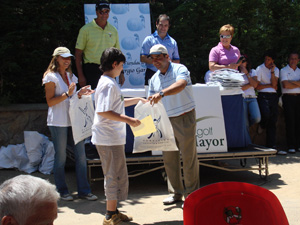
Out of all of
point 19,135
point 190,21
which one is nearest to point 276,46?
point 190,21

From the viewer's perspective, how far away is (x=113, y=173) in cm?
427

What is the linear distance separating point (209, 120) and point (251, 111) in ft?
5.26

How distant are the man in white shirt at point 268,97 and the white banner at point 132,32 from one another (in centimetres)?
239

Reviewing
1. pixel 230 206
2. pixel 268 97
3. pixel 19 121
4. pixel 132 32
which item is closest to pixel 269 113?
pixel 268 97

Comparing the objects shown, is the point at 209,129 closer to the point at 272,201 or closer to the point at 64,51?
the point at 64,51

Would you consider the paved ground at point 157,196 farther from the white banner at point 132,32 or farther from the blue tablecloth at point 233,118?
the white banner at point 132,32

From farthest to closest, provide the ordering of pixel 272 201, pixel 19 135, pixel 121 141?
pixel 19 135 < pixel 121 141 < pixel 272 201

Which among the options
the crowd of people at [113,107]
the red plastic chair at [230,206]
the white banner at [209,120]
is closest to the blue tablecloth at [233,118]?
the white banner at [209,120]

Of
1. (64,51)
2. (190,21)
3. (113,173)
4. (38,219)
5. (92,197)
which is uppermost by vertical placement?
(190,21)

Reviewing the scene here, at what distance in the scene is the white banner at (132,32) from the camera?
8.01 meters

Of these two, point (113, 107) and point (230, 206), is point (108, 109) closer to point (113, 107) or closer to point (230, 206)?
point (113, 107)

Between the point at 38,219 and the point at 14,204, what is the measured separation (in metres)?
0.12

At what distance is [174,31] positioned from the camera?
9.04m

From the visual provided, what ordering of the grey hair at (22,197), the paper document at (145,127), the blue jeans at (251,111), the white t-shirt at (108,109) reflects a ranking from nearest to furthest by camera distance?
the grey hair at (22,197) → the white t-shirt at (108,109) → the paper document at (145,127) → the blue jeans at (251,111)
